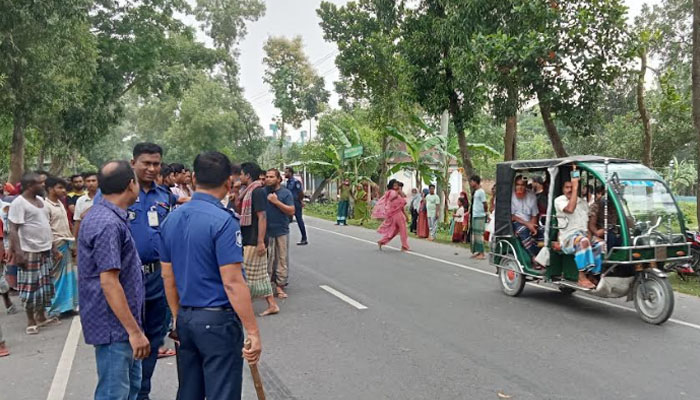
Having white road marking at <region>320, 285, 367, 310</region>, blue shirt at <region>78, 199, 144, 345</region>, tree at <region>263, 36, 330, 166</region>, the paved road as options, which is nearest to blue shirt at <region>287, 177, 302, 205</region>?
white road marking at <region>320, 285, 367, 310</region>

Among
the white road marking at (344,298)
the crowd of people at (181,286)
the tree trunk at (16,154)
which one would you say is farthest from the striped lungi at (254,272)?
the tree trunk at (16,154)

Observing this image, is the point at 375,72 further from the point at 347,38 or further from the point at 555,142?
the point at 555,142

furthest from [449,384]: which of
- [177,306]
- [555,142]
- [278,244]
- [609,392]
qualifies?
[555,142]

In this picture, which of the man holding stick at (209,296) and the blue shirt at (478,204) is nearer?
the man holding stick at (209,296)

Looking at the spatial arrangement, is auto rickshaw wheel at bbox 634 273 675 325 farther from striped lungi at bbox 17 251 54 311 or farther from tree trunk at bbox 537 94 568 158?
striped lungi at bbox 17 251 54 311

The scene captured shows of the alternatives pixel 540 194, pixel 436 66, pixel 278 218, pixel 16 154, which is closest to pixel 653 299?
pixel 540 194

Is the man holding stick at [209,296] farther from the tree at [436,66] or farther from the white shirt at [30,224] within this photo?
the tree at [436,66]

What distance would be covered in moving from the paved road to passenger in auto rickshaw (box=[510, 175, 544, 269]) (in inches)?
36.1

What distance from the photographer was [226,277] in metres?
3.04

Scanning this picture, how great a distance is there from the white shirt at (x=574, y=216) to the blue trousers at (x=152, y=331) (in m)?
5.22

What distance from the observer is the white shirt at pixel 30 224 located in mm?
6547

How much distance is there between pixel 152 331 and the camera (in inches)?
173

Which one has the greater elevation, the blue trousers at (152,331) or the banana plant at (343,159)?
the banana plant at (343,159)

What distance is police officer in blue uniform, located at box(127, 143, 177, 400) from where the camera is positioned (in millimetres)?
4371
